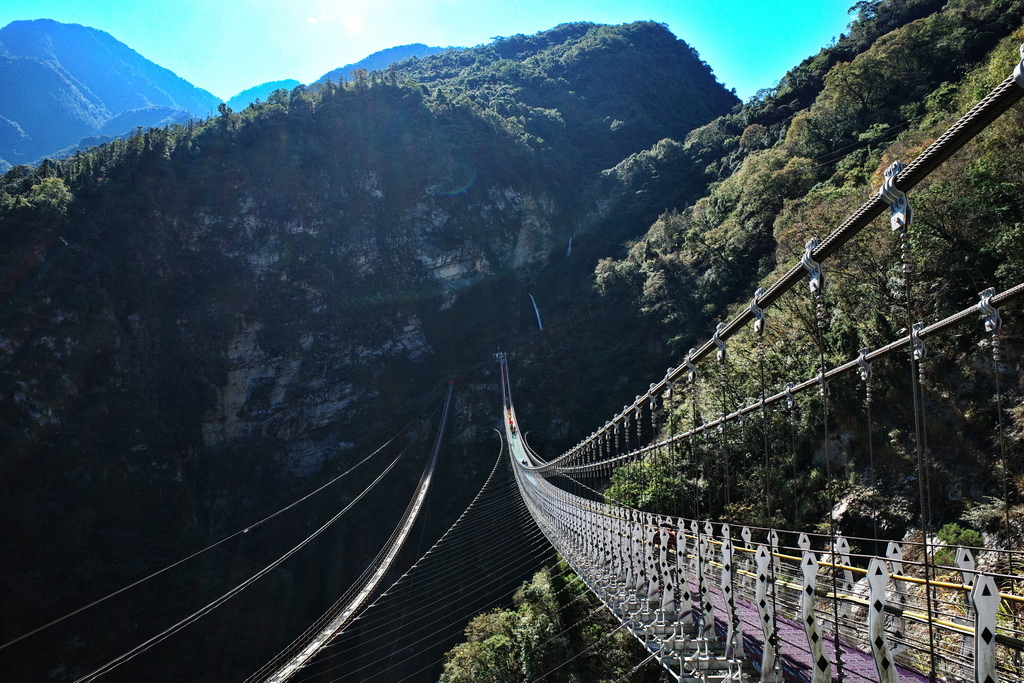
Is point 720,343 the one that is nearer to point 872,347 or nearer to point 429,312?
point 872,347

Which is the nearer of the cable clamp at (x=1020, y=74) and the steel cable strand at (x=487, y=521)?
the cable clamp at (x=1020, y=74)

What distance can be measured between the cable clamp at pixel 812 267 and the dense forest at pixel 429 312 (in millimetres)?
5399

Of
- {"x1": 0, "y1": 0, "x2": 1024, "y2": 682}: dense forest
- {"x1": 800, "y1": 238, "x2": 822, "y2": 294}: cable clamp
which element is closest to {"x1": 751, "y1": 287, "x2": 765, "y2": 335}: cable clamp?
{"x1": 800, "y1": 238, "x2": 822, "y2": 294}: cable clamp

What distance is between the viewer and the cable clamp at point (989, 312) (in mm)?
2684

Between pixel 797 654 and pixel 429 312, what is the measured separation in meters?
32.3

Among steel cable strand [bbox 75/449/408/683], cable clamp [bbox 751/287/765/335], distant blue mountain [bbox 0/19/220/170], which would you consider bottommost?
steel cable strand [bbox 75/449/408/683]

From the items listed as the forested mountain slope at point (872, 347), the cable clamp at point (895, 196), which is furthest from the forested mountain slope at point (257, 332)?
the cable clamp at point (895, 196)

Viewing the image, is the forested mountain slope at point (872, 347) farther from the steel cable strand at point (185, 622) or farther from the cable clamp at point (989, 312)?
the steel cable strand at point (185, 622)

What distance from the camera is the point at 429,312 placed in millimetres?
35406

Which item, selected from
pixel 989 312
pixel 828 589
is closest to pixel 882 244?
pixel 828 589

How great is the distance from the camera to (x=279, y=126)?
3841 cm

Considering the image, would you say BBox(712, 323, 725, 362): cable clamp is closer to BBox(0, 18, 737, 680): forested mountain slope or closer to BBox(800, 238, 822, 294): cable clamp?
BBox(800, 238, 822, 294): cable clamp

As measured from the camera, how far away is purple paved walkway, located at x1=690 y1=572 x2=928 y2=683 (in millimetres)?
3329

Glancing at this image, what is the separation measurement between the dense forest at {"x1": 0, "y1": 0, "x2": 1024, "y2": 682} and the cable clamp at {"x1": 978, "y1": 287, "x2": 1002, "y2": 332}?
16.1 feet
